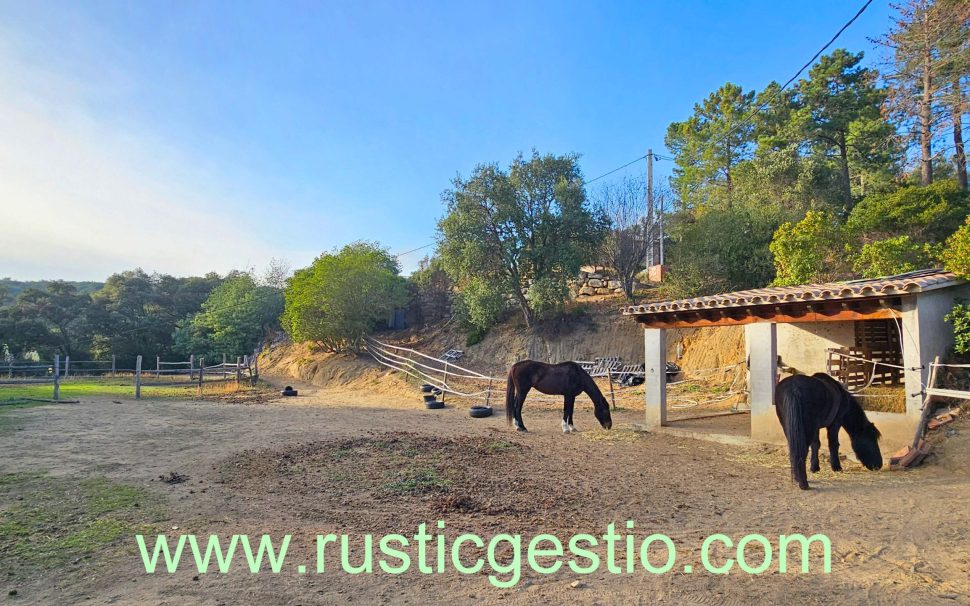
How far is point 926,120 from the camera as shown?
1691 centimetres

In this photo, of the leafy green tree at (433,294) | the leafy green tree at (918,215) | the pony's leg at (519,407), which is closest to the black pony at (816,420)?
the pony's leg at (519,407)

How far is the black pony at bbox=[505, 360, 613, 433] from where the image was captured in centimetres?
1016

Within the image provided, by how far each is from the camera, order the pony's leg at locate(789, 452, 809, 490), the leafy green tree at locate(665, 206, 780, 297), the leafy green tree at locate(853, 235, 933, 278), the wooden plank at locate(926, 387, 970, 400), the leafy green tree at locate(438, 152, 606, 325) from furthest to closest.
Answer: the leafy green tree at locate(438, 152, 606, 325), the leafy green tree at locate(665, 206, 780, 297), the leafy green tree at locate(853, 235, 933, 278), the wooden plank at locate(926, 387, 970, 400), the pony's leg at locate(789, 452, 809, 490)

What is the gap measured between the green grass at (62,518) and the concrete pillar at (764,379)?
822 centimetres

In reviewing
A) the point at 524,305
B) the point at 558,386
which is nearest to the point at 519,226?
the point at 524,305

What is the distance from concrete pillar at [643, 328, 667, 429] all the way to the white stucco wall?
11.4 feet

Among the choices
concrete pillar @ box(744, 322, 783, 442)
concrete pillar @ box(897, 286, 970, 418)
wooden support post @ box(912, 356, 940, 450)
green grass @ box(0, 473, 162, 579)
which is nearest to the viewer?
green grass @ box(0, 473, 162, 579)

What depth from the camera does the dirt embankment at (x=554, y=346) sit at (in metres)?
18.2

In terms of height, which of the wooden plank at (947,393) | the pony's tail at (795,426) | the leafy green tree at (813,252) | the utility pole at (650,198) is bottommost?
the pony's tail at (795,426)

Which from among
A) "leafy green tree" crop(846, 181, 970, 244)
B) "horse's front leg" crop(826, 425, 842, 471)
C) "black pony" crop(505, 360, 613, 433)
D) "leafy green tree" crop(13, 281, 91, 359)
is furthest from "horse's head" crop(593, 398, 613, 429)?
"leafy green tree" crop(13, 281, 91, 359)

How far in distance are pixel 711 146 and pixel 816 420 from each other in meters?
24.2

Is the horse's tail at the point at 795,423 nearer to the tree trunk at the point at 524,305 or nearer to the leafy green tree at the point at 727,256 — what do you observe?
the leafy green tree at the point at 727,256

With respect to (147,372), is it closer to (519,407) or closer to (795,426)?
(519,407)

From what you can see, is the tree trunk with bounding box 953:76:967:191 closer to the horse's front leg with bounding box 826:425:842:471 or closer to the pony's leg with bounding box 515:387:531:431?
the horse's front leg with bounding box 826:425:842:471
